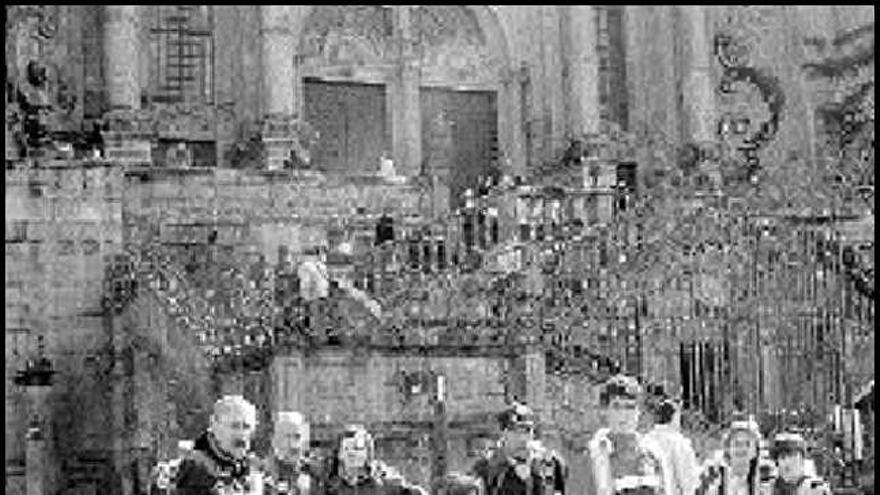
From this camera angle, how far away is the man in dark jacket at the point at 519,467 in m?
13.1

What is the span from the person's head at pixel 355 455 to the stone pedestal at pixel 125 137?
2145 cm

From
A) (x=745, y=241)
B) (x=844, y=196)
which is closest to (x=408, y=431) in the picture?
(x=745, y=241)

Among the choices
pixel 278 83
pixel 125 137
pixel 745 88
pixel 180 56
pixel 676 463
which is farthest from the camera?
pixel 745 88

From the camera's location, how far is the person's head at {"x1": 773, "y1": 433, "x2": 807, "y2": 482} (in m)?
12.9

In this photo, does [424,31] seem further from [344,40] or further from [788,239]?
[788,239]

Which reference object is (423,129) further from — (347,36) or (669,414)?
(669,414)

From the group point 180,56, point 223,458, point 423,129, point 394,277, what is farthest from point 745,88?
point 223,458

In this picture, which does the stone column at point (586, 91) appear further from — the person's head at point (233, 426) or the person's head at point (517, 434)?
the person's head at point (233, 426)

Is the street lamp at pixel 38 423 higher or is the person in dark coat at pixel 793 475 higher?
the person in dark coat at pixel 793 475

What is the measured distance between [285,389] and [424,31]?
19834 mm

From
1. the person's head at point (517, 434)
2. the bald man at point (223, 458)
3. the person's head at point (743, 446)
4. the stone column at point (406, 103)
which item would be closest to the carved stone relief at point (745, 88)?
the stone column at point (406, 103)

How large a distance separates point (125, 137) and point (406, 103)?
21.0 ft

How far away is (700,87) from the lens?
129 ft

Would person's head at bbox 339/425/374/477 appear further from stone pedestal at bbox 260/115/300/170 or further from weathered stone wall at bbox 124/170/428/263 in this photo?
stone pedestal at bbox 260/115/300/170
